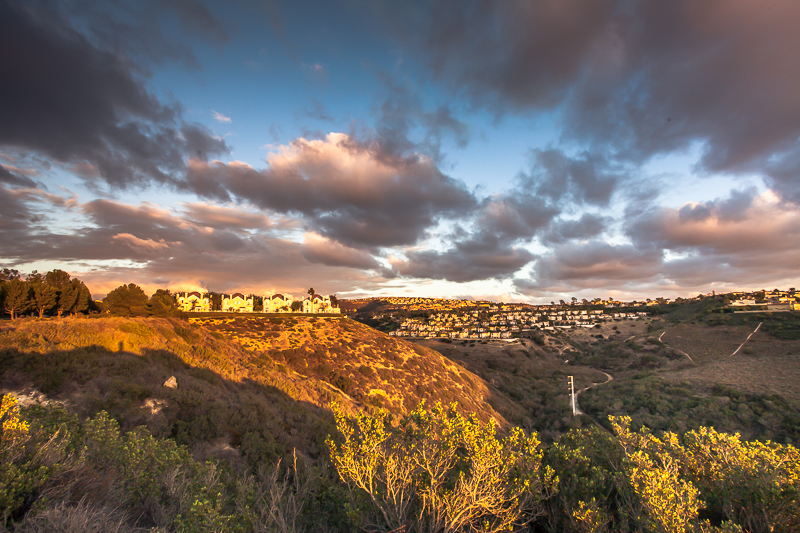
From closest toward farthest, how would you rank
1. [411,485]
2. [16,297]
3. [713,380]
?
[411,485], [713,380], [16,297]

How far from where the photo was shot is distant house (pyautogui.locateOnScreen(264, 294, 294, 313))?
88.6 meters

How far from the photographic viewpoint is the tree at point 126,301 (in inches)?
1976

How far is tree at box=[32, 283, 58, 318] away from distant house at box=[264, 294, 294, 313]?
4164cm

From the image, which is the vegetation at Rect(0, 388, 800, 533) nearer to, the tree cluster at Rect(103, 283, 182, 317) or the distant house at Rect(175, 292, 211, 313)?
the tree cluster at Rect(103, 283, 182, 317)

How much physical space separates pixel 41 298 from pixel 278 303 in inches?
1840

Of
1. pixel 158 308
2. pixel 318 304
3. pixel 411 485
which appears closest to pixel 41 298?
pixel 158 308

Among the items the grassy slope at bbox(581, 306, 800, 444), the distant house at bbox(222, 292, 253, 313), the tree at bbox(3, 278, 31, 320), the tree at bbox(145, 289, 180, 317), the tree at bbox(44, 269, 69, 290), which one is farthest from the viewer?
the distant house at bbox(222, 292, 253, 313)

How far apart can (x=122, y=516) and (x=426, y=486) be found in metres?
6.97

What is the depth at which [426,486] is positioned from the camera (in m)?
8.59

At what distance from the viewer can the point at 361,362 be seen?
3828 cm

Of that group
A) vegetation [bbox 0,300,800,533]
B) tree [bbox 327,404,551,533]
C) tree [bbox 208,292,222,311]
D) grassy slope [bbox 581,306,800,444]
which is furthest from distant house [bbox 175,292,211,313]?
tree [bbox 327,404,551,533]

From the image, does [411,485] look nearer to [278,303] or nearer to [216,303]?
[278,303]

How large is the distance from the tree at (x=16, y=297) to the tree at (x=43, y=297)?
32.8 inches

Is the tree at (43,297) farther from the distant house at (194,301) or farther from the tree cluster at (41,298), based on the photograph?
the distant house at (194,301)
